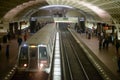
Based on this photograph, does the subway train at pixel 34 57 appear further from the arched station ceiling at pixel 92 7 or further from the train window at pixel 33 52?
the arched station ceiling at pixel 92 7

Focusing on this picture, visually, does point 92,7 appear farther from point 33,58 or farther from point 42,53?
point 33,58

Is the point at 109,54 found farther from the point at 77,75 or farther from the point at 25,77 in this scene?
the point at 25,77

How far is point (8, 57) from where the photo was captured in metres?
21.9

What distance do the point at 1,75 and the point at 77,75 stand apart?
17.4 feet

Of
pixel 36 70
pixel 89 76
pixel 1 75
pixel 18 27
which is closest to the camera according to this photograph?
pixel 36 70

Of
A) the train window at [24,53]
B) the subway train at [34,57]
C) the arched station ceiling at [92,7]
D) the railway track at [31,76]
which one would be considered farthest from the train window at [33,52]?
the arched station ceiling at [92,7]

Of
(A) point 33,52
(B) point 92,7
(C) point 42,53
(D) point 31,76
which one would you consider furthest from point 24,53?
(B) point 92,7

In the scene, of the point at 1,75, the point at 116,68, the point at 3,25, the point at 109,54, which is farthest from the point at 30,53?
the point at 3,25

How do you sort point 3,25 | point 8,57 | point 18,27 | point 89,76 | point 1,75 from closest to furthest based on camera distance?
point 1,75
point 89,76
point 8,57
point 3,25
point 18,27

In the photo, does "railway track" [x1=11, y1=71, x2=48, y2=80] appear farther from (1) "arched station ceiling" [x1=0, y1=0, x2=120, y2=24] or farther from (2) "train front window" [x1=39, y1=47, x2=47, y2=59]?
(1) "arched station ceiling" [x1=0, y1=0, x2=120, y2=24]

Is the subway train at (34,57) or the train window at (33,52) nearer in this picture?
the subway train at (34,57)

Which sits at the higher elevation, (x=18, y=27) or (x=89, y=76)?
(x=18, y=27)

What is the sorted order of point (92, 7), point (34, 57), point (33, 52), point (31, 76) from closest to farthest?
point (31, 76) < point (34, 57) < point (33, 52) < point (92, 7)

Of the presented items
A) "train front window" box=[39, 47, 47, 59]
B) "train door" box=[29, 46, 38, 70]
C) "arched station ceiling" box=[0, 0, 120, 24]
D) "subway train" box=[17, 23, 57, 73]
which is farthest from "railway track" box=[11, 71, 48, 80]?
"arched station ceiling" box=[0, 0, 120, 24]
